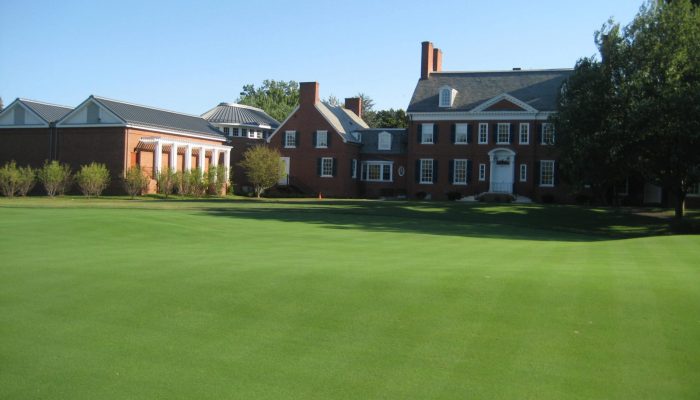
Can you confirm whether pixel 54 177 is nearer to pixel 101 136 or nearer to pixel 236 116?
pixel 101 136

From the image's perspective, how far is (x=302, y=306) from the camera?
9.20m

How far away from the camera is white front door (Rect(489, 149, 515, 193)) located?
49906mm

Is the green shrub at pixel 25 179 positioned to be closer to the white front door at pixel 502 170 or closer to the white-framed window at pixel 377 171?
the white-framed window at pixel 377 171

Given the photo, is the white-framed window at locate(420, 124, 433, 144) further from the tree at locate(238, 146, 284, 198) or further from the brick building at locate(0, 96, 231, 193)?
the brick building at locate(0, 96, 231, 193)

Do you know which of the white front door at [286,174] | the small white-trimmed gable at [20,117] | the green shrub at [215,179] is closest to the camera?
the green shrub at [215,179]

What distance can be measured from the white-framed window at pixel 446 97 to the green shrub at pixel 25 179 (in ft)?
103

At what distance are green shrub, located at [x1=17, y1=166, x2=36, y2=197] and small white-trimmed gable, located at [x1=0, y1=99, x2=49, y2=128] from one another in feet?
15.7

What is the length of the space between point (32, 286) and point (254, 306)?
4096 millimetres

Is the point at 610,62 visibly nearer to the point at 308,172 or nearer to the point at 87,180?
the point at 308,172

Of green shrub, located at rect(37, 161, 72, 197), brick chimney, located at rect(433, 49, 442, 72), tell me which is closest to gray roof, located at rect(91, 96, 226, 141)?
green shrub, located at rect(37, 161, 72, 197)

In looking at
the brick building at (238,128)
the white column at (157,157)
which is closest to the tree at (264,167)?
the white column at (157,157)

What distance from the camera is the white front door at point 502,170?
49.9m

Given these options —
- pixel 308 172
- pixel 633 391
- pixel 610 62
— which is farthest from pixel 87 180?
pixel 633 391

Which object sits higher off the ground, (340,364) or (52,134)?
(52,134)
